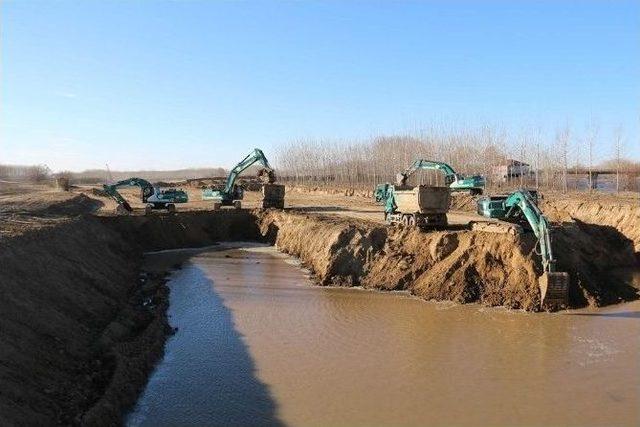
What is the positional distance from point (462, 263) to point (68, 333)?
1354 cm

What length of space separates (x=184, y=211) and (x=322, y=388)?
1045 inches

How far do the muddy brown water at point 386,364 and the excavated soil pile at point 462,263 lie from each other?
33.3 inches

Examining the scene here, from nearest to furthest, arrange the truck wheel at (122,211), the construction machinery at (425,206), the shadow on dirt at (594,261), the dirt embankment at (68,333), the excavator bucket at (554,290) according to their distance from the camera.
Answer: the dirt embankment at (68,333)
the excavator bucket at (554,290)
the shadow on dirt at (594,261)
the construction machinery at (425,206)
the truck wheel at (122,211)

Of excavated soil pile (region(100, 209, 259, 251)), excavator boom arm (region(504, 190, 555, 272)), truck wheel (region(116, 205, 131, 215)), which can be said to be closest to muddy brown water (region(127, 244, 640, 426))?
excavator boom arm (region(504, 190, 555, 272))

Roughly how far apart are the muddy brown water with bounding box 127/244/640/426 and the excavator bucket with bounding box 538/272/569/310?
480 millimetres

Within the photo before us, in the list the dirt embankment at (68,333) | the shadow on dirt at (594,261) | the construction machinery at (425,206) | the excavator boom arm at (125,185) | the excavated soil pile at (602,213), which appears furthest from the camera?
the excavator boom arm at (125,185)

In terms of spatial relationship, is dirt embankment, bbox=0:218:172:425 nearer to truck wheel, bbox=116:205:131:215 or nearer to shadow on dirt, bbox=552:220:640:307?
truck wheel, bbox=116:205:131:215

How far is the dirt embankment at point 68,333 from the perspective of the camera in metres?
9.72

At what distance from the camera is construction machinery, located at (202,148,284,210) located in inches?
1439

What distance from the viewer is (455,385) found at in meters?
12.1

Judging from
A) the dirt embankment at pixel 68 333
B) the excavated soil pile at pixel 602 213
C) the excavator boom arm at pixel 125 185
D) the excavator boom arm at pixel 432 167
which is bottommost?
the dirt embankment at pixel 68 333

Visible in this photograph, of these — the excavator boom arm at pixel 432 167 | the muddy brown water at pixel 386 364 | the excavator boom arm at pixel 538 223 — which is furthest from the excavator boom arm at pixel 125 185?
the excavator boom arm at pixel 538 223

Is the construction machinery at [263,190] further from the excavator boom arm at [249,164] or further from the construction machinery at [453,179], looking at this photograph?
the construction machinery at [453,179]

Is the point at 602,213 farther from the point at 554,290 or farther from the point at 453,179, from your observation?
the point at 554,290
